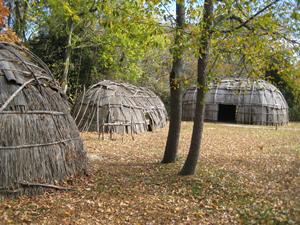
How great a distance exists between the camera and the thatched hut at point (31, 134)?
5.30m

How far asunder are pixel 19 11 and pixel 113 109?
10260 millimetres

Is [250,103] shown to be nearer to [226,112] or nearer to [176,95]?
[226,112]

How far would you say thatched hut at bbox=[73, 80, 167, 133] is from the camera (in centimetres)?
1408

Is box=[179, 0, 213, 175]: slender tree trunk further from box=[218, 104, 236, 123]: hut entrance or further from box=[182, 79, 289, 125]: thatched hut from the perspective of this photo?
box=[218, 104, 236, 123]: hut entrance

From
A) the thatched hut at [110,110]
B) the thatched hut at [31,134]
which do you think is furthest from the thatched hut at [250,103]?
the thatched hut at [31,134]

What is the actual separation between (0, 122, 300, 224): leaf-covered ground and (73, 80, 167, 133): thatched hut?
4.25 metres

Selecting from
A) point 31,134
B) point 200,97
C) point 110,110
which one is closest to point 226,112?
Answer: point 110,110

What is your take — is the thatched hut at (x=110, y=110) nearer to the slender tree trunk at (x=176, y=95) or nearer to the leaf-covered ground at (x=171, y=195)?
the leaf-covered ground at (x=171, y=195)

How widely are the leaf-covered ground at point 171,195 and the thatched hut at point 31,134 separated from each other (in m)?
0.40

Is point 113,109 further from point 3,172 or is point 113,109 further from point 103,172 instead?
point 3,172

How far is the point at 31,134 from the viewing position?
5652mm

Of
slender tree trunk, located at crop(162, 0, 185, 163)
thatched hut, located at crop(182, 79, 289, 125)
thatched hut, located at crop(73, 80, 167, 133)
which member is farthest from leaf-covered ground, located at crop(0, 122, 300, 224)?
thatched hut, located at crop(182, 79, 289, 125)

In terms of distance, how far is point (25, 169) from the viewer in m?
5.45

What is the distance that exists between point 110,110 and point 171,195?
28.5ft
